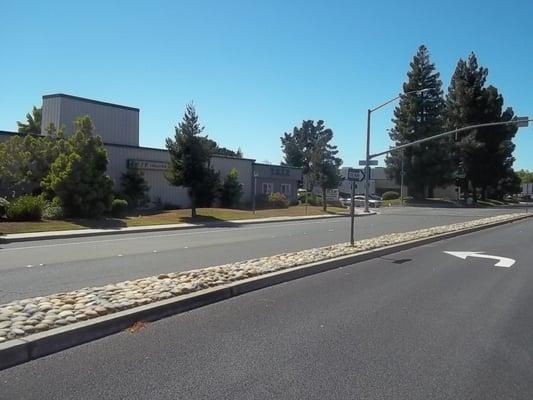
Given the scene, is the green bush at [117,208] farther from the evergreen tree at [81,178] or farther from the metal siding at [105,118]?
the metal siding at [105,118]

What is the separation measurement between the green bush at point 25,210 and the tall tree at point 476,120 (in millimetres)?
66043

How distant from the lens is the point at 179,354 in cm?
570

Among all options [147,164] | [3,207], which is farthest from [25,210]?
[147,164]

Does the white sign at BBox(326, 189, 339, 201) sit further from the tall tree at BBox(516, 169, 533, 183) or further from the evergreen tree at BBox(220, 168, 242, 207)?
the tall tree at BBox(516, 169, 533, 183)

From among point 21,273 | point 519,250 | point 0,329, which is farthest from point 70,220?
point 0,329

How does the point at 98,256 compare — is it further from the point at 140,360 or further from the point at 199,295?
the point at 140,360

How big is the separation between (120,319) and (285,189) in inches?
1974

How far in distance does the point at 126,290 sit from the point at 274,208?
40484 mm

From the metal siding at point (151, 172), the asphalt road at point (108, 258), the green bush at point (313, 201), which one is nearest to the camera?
the asphalt road at point (108, 258)

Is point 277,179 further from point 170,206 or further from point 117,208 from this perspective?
point 117,208

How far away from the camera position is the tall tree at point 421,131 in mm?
77375

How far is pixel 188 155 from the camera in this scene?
3350 centimetres

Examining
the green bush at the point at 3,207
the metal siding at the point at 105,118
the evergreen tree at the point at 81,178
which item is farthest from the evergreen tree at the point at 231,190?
the green bush at the point at 3,207

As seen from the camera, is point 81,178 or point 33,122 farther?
point 33,122
